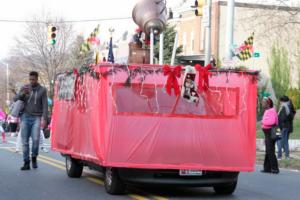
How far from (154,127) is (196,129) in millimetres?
657

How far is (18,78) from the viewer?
249 ft

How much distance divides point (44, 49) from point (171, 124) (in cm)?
4998

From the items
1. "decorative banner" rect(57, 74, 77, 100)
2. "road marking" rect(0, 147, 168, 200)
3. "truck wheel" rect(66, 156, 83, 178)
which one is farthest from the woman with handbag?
"decorative banner" rect(57, 74, 77, 100)

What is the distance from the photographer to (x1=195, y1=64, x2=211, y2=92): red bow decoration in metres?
10.4

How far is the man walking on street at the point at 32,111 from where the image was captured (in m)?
13.7

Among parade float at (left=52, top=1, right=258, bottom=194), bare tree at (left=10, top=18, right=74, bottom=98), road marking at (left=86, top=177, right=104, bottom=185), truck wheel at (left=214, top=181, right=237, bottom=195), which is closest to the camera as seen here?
parade float at (left=52, top=1, right=258, bottom=194)

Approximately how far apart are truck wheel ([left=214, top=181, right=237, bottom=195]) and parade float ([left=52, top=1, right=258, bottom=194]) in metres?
0.03

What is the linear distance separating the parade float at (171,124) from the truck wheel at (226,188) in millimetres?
30

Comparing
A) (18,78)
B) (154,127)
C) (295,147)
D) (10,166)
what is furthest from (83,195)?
(18,78)

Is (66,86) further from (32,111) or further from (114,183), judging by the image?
(114,183)

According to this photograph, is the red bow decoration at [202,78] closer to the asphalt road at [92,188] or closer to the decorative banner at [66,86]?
the asphalt road at [92,188]

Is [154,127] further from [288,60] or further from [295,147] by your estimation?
[288,60]

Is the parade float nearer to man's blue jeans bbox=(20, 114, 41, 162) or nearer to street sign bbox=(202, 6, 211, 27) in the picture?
man's blue jeans bbox=(20, 114, 41, 162)

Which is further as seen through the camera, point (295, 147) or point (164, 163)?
point (295, 147)
